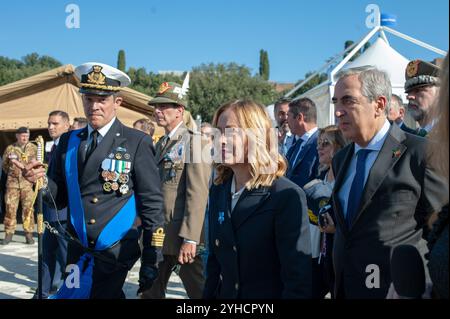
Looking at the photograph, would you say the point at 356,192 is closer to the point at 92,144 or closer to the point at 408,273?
the point at 408,273

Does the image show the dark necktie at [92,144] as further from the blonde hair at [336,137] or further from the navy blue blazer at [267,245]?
the blonde hair at [336,137]

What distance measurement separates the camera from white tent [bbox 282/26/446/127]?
1127 centimetres

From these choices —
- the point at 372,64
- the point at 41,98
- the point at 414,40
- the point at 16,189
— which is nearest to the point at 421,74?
the point at 372,64

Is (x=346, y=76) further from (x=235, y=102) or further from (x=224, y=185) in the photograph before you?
(x=224, y=185)

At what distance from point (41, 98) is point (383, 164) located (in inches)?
414

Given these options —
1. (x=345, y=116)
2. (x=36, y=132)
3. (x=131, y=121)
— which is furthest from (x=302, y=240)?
(x=36, y=132)

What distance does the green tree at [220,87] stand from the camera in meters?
42.0

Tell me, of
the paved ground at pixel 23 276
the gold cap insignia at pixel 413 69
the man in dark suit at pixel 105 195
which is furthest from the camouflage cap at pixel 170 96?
the paved ground at pixel 23 276

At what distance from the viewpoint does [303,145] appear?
5594 millimetres

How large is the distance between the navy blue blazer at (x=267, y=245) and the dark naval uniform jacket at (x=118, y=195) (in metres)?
0.96

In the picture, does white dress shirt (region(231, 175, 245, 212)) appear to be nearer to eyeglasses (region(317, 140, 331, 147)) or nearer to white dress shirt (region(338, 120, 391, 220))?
white dress shirt (region(338, 120, 391, 220))

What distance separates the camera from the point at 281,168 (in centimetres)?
254

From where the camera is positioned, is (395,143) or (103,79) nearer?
(395,143)

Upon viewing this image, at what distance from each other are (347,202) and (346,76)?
0.68 meters
